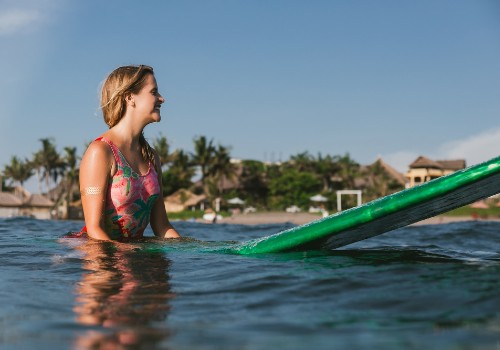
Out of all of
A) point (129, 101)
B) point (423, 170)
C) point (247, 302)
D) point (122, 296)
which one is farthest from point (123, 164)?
point (423, 170)

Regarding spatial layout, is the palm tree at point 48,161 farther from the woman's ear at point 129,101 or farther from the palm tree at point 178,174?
the woman's ear at point 129,101

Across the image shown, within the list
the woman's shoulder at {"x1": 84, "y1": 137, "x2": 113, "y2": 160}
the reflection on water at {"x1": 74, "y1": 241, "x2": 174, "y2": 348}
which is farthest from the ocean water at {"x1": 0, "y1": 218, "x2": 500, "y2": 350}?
the woman's shoulder at {"x1": 84, "y1": 137, "x2": 113, "y2": 160}

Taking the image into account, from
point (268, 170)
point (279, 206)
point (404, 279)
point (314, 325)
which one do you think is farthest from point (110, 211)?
point (268, 170)

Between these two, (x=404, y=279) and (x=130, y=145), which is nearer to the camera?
(x=404, y=279)

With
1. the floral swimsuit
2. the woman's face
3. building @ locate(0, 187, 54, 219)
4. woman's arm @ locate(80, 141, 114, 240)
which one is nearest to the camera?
woman's arm @ locate(80, 141, 114, 240)

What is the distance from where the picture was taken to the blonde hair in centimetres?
369

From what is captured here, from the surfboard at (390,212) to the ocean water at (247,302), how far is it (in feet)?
0.33

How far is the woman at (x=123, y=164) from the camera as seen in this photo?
11.4 feet

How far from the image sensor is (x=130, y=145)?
3.78m

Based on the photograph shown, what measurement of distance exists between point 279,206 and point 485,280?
51504mm

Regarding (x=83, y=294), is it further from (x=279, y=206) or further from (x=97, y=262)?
(x=279, y=206)

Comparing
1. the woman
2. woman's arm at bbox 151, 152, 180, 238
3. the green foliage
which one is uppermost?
the green foliage

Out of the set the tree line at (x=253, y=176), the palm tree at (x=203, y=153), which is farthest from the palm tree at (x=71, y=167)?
the palm tree at (x=203, y=153)

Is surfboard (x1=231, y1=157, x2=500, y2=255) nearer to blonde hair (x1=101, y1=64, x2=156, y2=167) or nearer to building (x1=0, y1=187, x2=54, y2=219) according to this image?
blonde hair (x1=101, y1=64, x2=156, y2=167)
